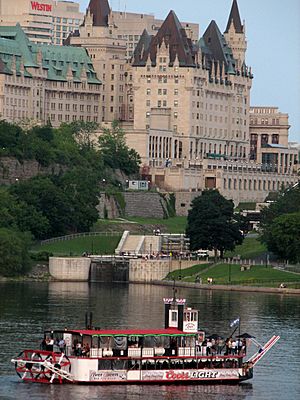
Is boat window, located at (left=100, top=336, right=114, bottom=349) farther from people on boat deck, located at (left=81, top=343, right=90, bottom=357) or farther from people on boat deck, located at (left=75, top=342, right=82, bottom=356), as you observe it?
people on boat deck, located at (left=75, top=342, right=82, bottom=356)

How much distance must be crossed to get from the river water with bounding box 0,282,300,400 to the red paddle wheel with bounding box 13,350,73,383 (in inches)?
28.5

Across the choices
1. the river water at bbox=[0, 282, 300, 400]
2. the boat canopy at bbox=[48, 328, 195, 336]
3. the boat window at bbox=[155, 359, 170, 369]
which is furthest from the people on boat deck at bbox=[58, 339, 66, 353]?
the boat window at bbox=[155, 359, 170, 369]

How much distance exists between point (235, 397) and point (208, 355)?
5.22m

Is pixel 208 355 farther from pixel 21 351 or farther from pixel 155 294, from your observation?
pixel 155 294

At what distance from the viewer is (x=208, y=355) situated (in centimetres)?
12925

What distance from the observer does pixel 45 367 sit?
125688 mm

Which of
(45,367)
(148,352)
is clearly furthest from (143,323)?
(45,367)

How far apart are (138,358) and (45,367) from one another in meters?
5.33

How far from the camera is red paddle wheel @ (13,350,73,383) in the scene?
126 m

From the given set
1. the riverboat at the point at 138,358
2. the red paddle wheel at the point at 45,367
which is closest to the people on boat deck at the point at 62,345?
the riverboat at the point at 138,358

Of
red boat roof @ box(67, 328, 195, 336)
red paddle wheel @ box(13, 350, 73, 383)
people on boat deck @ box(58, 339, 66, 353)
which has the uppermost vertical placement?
red boat roof @ box(67, 328, 195, 336)

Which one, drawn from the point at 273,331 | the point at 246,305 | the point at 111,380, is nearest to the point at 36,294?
the point at 246,305

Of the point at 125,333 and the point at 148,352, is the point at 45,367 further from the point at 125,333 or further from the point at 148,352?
the point at 148,352

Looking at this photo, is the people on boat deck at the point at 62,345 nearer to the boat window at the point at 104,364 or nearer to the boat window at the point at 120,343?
the boat window at the point at 104,364
